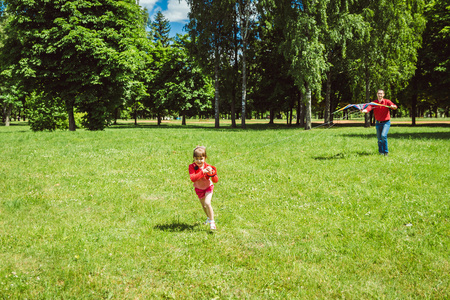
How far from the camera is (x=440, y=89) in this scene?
130 feet

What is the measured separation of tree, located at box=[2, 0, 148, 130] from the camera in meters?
27.4

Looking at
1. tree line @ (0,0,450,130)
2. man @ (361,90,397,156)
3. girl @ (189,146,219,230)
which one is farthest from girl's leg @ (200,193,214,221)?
tree line @ (0,0,450,130)

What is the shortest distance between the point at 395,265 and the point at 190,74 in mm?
53902

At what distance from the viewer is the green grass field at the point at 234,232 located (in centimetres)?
449

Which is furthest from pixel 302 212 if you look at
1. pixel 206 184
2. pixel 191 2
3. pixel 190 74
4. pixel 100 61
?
pixel 190 74

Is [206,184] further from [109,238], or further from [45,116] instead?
[45,116]

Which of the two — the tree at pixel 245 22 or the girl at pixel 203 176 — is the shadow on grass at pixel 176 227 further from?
the tree at pixel 245 22

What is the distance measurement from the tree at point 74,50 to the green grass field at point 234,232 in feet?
59.2

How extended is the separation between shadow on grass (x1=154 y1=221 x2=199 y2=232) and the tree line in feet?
77.4

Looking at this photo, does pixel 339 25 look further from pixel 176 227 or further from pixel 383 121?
pixel 176 227

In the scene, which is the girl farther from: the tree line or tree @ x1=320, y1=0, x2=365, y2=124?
tree @ x1=320, y1=0, x2=365, y2=124

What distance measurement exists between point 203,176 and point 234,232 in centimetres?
135

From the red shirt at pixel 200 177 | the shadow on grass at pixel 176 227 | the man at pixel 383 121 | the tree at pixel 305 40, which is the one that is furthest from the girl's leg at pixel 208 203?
the tree at pixel 305 40

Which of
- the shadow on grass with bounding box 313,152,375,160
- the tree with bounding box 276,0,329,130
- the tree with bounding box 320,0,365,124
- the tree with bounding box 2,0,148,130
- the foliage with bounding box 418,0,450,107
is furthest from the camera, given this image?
the foliage with bounding box 418,0,450,107
